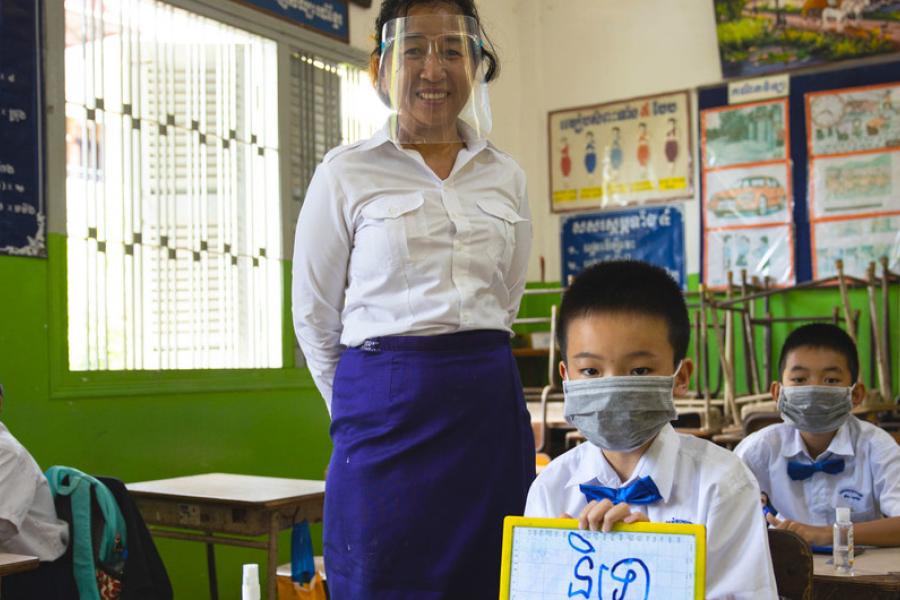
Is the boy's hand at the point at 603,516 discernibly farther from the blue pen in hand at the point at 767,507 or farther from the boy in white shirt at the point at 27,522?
the boy in white shirt at the point at 27,522

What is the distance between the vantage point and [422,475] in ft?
6.63

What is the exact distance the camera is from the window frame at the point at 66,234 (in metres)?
4.07

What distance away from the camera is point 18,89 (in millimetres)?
3945

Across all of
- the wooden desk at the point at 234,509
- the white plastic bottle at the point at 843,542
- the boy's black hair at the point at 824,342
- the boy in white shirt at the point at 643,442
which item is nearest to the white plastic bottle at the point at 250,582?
the boy in white shirt at the point at 643,442

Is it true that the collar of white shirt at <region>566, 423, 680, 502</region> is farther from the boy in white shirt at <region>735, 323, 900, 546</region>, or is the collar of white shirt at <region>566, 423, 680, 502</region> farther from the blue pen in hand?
the boy in white shirt at <region>735, 323, 900, 546</region>

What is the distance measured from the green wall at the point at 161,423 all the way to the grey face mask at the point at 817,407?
2.67m

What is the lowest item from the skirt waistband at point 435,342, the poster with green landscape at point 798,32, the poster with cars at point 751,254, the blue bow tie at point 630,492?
the blue bow tie at point 630,492

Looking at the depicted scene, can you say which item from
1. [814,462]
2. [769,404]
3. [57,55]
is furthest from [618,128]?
[814,462]

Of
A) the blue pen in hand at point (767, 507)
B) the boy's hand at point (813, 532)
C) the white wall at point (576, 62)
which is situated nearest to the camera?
the boy's hand at point (813, 532)

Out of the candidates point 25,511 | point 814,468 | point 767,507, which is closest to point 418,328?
point 767,507

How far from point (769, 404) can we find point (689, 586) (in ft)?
14.4

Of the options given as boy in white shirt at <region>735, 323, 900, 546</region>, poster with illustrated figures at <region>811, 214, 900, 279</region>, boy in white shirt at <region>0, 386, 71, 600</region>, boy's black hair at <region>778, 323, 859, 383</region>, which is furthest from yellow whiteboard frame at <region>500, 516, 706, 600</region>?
poster with illustrated figures at <region>811, 214, 900, 279</region>

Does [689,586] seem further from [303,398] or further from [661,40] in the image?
[661,40]

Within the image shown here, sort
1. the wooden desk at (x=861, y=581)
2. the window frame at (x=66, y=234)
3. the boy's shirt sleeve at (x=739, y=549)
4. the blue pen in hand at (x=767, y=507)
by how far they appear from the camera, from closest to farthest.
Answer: the boy's shirt sleeve at (x=739, y=549), the wooden desk at (x=861, y=581), the blue pen in hand at (x=767, y=507), the window frame at (x=66, y=234)
